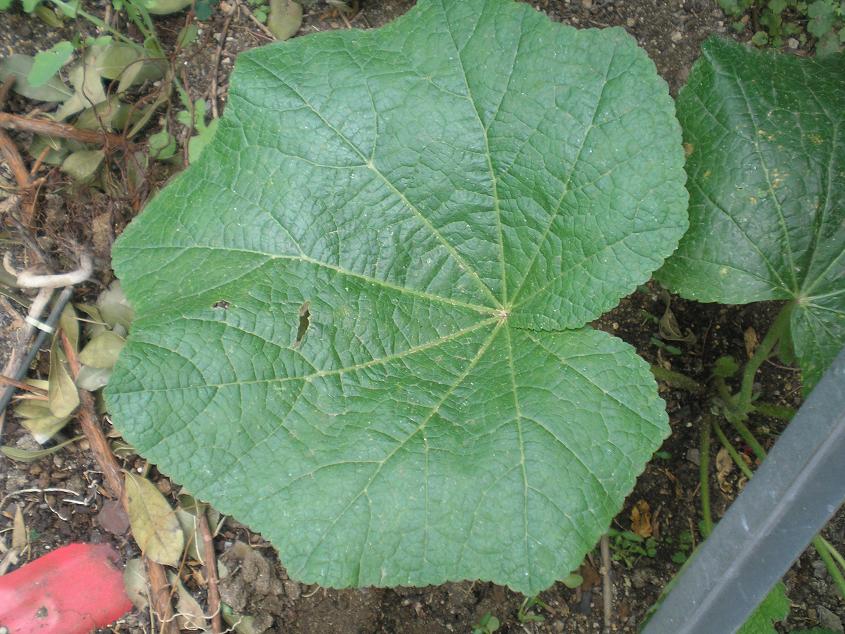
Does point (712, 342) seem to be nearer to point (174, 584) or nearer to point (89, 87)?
point (174, 584)

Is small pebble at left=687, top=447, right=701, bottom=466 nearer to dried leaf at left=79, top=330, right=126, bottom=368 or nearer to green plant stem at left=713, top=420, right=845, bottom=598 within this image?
green plant stem at left=713, top=420, right=845, bottom=598

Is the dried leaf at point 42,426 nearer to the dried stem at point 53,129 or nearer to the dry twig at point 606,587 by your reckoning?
the dried stem at point 53,129

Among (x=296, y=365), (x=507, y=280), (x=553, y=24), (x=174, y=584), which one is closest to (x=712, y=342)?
(x=507, y=280)

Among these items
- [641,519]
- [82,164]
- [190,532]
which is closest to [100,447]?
[190,532]

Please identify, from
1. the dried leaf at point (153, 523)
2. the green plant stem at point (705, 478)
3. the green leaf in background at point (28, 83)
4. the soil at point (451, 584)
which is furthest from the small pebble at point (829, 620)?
the green leaf in background at point (28, 83)

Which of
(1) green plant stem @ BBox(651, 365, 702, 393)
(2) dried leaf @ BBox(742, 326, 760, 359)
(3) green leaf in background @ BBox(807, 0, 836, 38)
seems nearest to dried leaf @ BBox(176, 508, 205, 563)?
(1) green plant stem @ BBox(651, 365, 702, 393)
